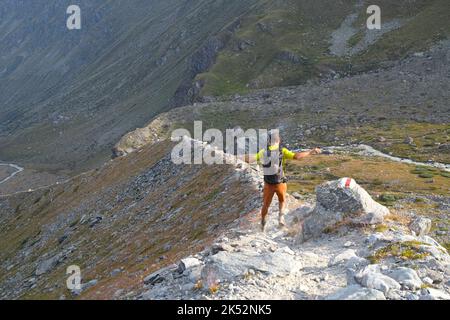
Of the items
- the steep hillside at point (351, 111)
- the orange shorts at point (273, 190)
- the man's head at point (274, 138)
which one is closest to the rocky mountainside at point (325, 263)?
the orange shorts at point (273, 190)

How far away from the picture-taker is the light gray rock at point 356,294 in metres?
13.9

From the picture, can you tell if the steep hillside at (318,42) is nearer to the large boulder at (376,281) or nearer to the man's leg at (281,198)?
the man's leg at (281,198)

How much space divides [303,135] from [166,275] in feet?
236

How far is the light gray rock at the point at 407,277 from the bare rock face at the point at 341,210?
4993 millimetres

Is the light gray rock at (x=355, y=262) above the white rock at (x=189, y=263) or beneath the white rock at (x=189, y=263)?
above

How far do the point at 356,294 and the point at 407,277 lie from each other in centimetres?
207

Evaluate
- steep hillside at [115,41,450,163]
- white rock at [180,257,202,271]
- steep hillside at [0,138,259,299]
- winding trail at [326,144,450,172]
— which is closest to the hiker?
white rock at [180,257,202,271]

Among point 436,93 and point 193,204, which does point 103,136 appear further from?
point 193,204

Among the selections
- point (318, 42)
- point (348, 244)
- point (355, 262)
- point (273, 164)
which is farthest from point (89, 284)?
point (318, 42)

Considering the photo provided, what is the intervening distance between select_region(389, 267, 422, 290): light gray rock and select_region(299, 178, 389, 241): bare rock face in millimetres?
4993

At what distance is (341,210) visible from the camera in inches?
822

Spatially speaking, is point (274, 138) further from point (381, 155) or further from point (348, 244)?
point (381, 155)

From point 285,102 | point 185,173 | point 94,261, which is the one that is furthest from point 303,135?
point 94,261

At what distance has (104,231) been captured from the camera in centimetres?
4369
